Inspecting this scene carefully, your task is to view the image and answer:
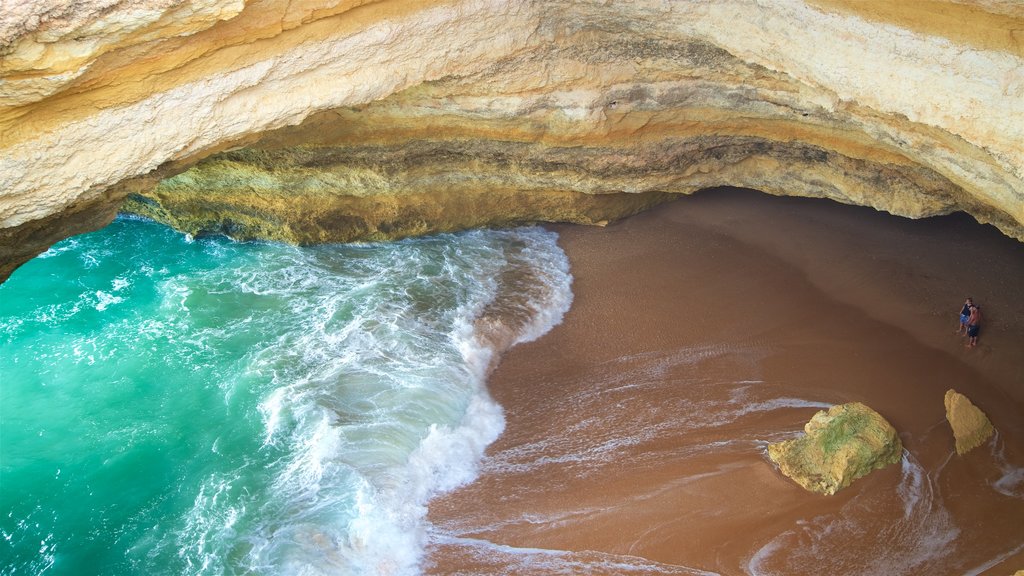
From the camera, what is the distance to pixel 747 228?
10750 millimetres

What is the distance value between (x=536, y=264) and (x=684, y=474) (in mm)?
4229

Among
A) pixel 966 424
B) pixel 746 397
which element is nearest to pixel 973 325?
pixel 966 424

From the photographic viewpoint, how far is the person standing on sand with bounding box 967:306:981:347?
843 cm

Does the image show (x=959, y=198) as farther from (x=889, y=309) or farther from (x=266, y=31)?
(x=266, y=31)

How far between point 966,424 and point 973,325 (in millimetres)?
1794

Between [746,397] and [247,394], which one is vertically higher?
[746,397]

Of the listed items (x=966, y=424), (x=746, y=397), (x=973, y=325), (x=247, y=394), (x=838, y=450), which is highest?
(x=973, y=325)

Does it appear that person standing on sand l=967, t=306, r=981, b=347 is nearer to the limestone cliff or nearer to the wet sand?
the wet sand

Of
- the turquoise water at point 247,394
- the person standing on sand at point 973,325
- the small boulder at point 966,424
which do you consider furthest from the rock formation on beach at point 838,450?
the turquoise water at point 247,394

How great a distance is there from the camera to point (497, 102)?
25.2 feet

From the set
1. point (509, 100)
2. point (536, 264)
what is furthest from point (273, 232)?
point (509, 100)

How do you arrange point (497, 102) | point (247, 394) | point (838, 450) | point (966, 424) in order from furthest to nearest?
point (247, 394)
point (497, 102)
point (966, 424)
point (838, 450)

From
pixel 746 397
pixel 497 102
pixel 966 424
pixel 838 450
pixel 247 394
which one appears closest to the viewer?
pixel 838 450

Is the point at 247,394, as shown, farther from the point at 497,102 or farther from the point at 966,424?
the point at 966,424
